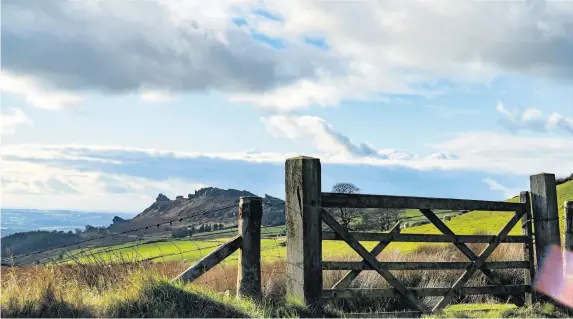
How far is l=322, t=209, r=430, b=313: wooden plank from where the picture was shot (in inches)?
364

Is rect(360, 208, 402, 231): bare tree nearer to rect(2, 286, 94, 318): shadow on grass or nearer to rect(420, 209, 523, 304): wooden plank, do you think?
rect(420, 209, 523, 304): wooden plank

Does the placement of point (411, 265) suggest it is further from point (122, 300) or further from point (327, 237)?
point (122, 300)

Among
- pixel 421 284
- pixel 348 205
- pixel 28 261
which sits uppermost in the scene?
pixel 348 205

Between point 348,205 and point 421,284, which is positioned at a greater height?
point 348,205

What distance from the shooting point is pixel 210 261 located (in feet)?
29.0

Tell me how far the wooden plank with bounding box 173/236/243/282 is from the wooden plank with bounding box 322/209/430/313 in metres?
1.50

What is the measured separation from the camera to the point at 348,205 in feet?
30.9

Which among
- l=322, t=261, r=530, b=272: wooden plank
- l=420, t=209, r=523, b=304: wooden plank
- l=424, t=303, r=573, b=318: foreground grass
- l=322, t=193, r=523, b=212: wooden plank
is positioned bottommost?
l=424, t=303, r=573, b=318: foreground grass

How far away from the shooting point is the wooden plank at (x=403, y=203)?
933cm

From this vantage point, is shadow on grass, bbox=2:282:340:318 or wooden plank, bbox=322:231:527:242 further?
wooden plank, bbox=322:231:527:242

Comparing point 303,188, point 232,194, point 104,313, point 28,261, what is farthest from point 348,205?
point 232,194

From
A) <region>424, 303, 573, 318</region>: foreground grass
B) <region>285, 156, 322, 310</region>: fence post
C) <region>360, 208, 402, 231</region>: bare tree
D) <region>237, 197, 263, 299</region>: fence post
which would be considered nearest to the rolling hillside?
<region>360, 208, 402, 231</region>: bare tree

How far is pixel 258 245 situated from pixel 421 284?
623 centimetres

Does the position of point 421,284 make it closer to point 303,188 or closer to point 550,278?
point 550,278
